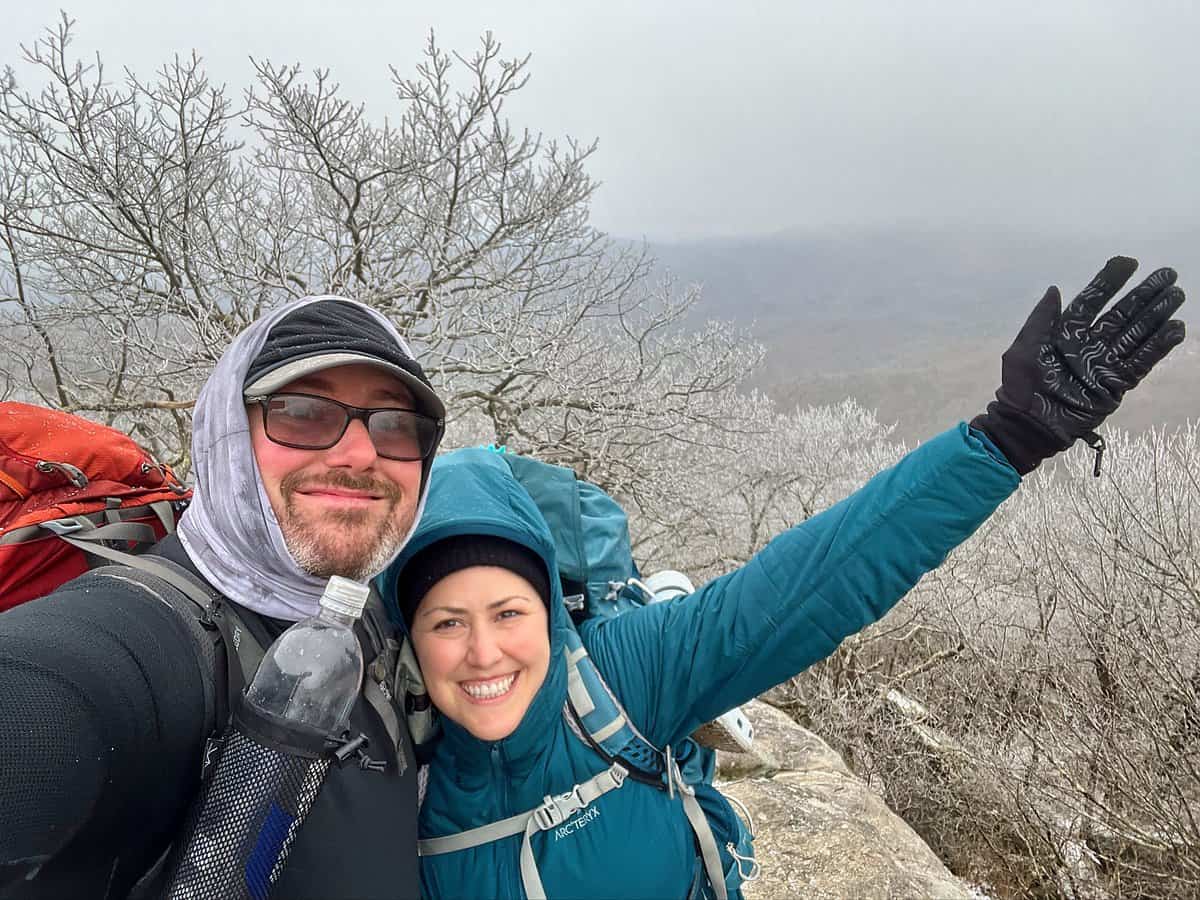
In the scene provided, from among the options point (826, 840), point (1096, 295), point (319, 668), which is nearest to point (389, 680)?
point (319, 668)

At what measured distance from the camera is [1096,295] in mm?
1369

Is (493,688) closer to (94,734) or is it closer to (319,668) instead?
(319,668)

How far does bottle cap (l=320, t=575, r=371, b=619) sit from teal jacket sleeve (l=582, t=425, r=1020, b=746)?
2.00 ft

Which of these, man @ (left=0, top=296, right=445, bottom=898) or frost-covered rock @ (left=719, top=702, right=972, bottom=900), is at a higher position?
man @ (left=0, top=296, right=445, bottom=898)

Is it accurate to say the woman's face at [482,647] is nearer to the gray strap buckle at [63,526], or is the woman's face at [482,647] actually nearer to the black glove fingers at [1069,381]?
the gray strap buckle at [63,526]

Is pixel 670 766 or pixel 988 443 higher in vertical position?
pixel 988 443

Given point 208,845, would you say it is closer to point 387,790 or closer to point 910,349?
point 387,790

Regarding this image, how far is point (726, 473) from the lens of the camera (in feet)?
56.4

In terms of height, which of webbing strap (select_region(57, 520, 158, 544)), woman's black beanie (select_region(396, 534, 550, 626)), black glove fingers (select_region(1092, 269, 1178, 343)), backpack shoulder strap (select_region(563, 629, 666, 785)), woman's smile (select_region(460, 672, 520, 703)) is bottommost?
backpack shoulder strap (select_region(563, 629, 666, 785))

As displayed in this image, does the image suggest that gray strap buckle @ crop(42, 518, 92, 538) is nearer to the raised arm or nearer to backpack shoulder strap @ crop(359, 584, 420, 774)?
backpack shoulder strap @ crop(359, 584, 420, 774)

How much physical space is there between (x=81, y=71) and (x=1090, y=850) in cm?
1151

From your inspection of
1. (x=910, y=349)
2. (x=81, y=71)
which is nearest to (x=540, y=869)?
(x=81, y=71)

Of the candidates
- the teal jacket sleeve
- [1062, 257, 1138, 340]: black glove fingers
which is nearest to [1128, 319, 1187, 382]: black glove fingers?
[1062, 257, 1138, 340]: black glove fingers

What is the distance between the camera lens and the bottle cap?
116cm
